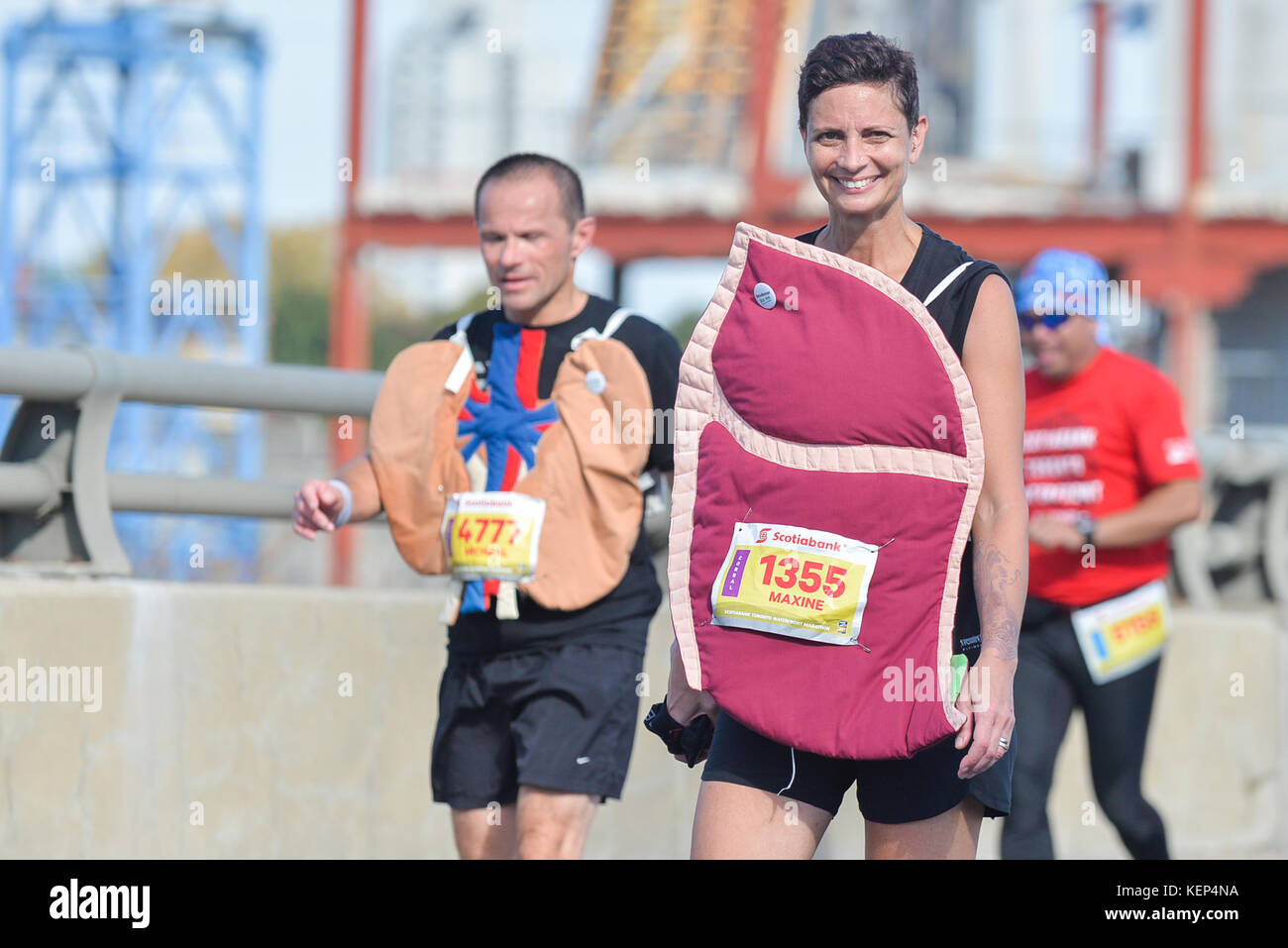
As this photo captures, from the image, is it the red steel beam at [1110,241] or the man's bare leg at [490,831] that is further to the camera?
the red steel beam at [1110,241]

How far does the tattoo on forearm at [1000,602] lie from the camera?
3350 mm

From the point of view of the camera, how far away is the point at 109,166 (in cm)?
3594

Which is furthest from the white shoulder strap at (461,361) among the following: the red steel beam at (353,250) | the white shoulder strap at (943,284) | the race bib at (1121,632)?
the red steel beam at (353,250)

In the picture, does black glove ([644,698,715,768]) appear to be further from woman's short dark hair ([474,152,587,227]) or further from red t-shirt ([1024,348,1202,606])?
red t-shirt ([1024,348,1202,606])

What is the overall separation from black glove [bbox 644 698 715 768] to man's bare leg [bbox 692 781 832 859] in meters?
0.16

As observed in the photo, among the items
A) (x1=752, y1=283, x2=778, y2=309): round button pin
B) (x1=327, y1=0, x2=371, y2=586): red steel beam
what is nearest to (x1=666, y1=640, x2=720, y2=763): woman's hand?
(x1=752, y1=283, x2=778, y2=309): round button pin

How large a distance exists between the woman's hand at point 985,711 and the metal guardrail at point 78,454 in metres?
2.58

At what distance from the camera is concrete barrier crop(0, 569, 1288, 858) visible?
4707 millimetres

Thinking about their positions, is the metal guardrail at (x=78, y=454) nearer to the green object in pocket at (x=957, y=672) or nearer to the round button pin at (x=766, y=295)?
the round button pin at (x=766, y=295)
